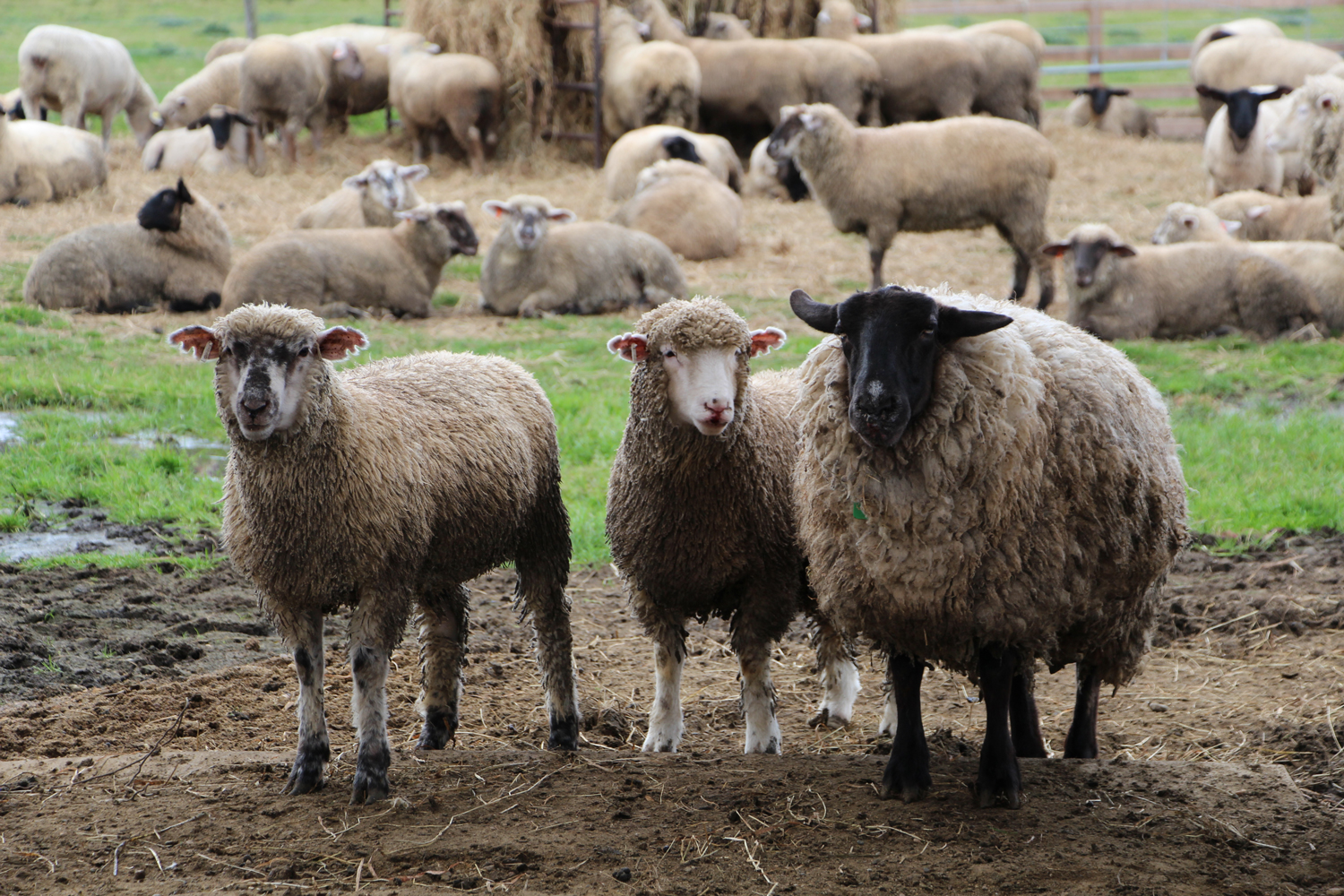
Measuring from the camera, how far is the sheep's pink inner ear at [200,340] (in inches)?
170

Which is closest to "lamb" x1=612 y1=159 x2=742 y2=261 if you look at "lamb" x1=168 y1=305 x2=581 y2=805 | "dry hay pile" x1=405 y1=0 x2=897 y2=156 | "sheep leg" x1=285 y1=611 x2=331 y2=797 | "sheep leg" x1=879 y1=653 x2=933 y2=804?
"dry hay pile" x1=405 y1=0 x2=897 y2=156

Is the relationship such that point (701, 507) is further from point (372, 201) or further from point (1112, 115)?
point (1112, 115)

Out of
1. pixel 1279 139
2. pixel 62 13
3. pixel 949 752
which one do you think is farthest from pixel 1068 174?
pixel 62 13

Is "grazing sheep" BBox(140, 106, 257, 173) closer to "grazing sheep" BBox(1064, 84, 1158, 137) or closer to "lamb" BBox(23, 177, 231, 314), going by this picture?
"lamb" BBox(23, 177, 231, 314)

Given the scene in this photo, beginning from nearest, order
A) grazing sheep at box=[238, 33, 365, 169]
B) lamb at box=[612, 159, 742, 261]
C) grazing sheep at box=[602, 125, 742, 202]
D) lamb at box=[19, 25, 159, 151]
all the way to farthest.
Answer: lamb at box=[612, 159, 742, 261], grazing sheep at box=[602, 125, 742, 202], lamb at box=[19, 25, 159, 151], grazing sheep at box=[238, 33, 365, 169]

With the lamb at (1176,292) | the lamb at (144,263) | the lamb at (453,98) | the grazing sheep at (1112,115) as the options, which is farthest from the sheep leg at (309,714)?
the grazing sheep at (1112,115)

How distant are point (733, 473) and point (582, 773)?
1.21 metres

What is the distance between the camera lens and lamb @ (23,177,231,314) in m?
12.2

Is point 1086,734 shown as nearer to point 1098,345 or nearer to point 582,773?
point 1098,345

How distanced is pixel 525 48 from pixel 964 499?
18042 millimetres

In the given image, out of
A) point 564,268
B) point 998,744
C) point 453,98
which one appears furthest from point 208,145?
point 998,744

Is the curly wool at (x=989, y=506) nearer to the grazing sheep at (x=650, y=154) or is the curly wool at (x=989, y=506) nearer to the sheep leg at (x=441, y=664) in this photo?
the sheep leg at (x=441, y=664)

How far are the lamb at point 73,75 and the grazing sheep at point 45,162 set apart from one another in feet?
7.62

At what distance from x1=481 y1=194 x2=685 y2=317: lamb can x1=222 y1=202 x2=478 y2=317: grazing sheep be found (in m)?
0.43
